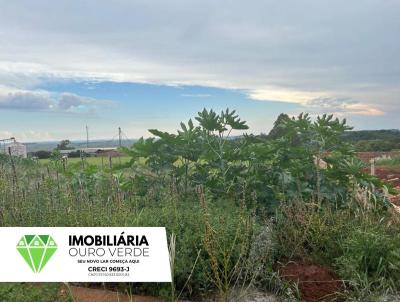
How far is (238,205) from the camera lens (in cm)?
584

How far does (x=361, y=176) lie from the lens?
20.0 ft

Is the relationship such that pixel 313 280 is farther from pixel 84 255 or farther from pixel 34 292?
pixel 34 292

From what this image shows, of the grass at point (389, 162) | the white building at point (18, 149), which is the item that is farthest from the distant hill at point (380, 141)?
the white building at point (18, 149)

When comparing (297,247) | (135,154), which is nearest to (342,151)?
(297,247)

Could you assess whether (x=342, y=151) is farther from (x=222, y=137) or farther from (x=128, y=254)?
(x=128, y=254)

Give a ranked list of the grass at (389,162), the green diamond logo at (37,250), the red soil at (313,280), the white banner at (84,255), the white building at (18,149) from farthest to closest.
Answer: the grass at (389,162) < the white building at (18,149) < the red soil at (313,280) < the green diamond logo at (37,250) < the white banner at (84,255)

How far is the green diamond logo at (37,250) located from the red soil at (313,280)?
6.41 ft

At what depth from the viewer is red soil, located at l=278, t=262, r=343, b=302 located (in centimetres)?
425

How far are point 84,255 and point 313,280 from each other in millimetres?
1929

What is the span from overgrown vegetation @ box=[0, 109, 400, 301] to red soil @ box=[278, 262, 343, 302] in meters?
0.09

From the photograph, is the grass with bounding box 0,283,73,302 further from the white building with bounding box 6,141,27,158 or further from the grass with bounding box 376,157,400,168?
the grass with bounding box 376,157,400,168

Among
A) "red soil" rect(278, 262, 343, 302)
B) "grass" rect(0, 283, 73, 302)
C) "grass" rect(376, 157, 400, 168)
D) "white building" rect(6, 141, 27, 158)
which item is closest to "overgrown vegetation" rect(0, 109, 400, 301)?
"red soil" rect(278, 262, 343, 302)

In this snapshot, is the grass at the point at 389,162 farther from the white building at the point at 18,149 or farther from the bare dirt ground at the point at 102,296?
the bare dirt ground at the point at 102,296

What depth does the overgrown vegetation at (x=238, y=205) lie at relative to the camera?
14.0ft
